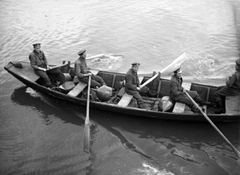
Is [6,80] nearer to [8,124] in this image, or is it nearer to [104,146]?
[8,124]

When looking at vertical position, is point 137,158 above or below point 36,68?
below

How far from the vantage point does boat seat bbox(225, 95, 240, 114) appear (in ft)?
25.2

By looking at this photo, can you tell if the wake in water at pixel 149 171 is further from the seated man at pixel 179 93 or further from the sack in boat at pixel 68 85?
the sack in boat at pixel 68 85

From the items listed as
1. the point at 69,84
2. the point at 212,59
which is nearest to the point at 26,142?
the point at 69,84

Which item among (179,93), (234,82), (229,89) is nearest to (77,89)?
(179,93)

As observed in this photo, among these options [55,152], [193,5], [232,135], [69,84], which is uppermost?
[193,5]

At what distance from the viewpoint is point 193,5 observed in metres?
20.7

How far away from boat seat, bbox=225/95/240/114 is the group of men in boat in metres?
0.15

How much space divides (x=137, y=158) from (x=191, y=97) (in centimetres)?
293

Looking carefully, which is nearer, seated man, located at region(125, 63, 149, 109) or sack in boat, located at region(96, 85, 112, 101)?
seated man, located at region(125, 63, 149, 109)

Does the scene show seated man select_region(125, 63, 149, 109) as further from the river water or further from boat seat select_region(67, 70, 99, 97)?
boat seat select_region(67, 70, 99, 97)

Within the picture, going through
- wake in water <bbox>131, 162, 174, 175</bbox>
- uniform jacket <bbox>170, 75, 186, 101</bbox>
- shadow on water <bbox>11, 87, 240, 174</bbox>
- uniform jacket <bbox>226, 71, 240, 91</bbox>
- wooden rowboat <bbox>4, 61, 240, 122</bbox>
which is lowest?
wake in water <bbox>131, 162, 174, 175</bbox>

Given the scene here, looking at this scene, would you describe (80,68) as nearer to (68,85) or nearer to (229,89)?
(68,85)

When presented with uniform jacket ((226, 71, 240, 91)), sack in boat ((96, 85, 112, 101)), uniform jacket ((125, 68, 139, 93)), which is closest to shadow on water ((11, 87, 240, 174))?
sack in boat ((96, 85, 112, 101))
